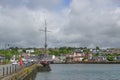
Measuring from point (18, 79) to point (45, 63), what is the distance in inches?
2895

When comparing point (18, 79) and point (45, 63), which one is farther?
point (45, 63)

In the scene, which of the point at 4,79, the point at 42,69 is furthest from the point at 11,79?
the point at 42,69

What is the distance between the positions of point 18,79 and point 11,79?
6.86ft

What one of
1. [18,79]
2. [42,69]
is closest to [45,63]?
[42,69]

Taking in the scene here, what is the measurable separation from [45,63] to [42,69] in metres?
2.12

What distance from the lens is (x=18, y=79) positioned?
37.3 meters

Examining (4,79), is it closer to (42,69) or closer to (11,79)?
(11,79)

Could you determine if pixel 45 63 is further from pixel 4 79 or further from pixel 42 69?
pixel 4 79

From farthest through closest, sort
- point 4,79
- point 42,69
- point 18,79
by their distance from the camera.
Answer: point 42,69, point 18,79, point 4,79

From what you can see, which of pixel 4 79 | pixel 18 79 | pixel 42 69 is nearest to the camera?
pixel 4 79

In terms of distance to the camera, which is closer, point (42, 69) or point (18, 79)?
point (18, 79)

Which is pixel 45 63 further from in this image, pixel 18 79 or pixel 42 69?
pixel 18 79

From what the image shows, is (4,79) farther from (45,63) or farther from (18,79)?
(45,63)

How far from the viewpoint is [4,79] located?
1332 inches
